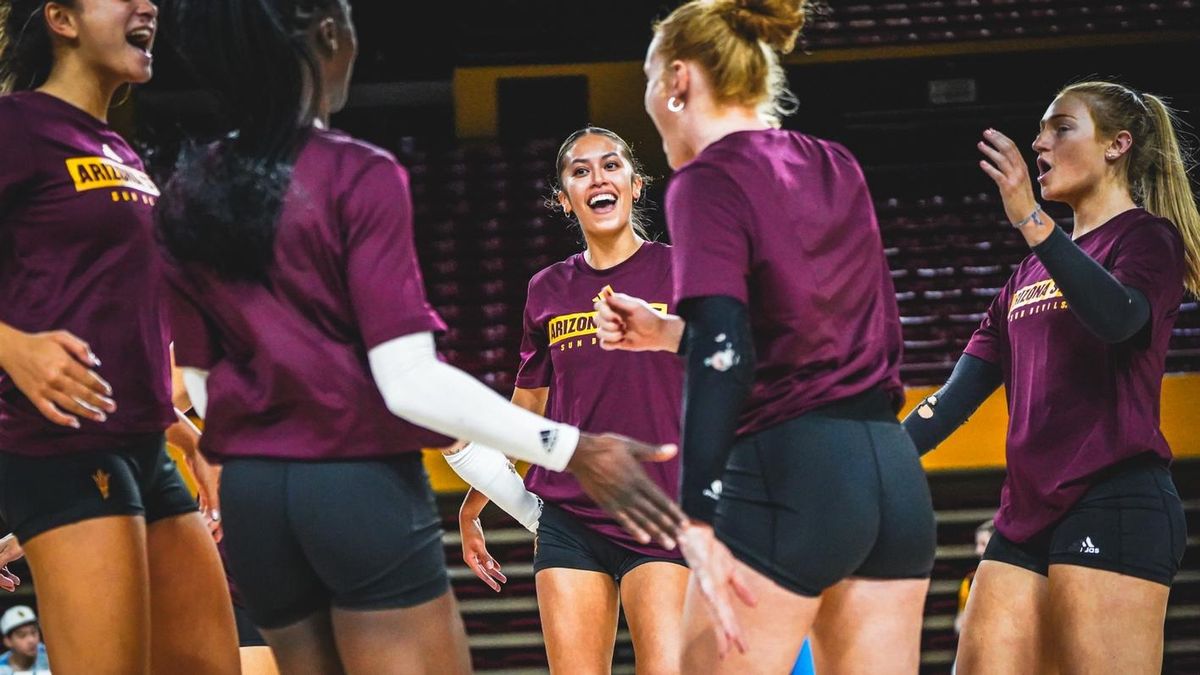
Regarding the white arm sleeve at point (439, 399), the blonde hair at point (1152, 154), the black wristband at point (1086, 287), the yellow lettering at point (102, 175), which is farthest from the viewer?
the blonde hair at point (1152, 154)

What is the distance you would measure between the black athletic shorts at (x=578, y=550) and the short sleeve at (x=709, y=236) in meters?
1.62

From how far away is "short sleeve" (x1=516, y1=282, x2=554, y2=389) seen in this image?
3973 millimetres

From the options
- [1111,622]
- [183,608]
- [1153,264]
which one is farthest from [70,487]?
[1153,264]

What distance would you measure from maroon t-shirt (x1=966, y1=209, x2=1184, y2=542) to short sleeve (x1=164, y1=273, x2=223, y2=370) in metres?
2.02

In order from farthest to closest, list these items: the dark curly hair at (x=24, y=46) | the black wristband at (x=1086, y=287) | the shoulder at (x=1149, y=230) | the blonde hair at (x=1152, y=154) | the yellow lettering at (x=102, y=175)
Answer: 1. the blonde hair at (x=1152, y=154)
2. the shoulder at (x=1149, y=230)
3. the black wristband at (x=1086, y=287)
4. the dark curly hair at (x=24, y=46)
5. the yellow lettering at (x=102, y=175)

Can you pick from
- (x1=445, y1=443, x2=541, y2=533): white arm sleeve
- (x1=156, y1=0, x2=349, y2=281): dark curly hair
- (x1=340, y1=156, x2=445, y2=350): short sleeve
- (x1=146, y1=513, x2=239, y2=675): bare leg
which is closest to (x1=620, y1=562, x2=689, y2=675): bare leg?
(x1=445, y1=443, x2=541, y2=533): white arm sleeve

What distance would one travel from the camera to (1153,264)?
319 cm

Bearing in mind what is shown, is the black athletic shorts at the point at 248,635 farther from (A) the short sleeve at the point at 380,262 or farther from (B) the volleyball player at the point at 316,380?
(A) the short sleeve at the point at 380,262

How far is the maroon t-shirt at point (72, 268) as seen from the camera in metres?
2.53

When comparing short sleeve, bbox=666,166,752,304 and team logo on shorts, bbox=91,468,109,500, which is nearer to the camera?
short sleeve, bbox=666,166,752,304

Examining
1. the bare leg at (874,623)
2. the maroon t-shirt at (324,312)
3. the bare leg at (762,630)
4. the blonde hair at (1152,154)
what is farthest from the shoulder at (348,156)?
the blonde hair at (1152,154)

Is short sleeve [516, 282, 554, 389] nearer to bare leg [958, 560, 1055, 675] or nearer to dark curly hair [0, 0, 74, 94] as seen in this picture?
bare leg [958, 560, 1055, 675]

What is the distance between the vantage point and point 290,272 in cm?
197

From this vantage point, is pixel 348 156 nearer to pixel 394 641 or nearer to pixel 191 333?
pixel 191 333
